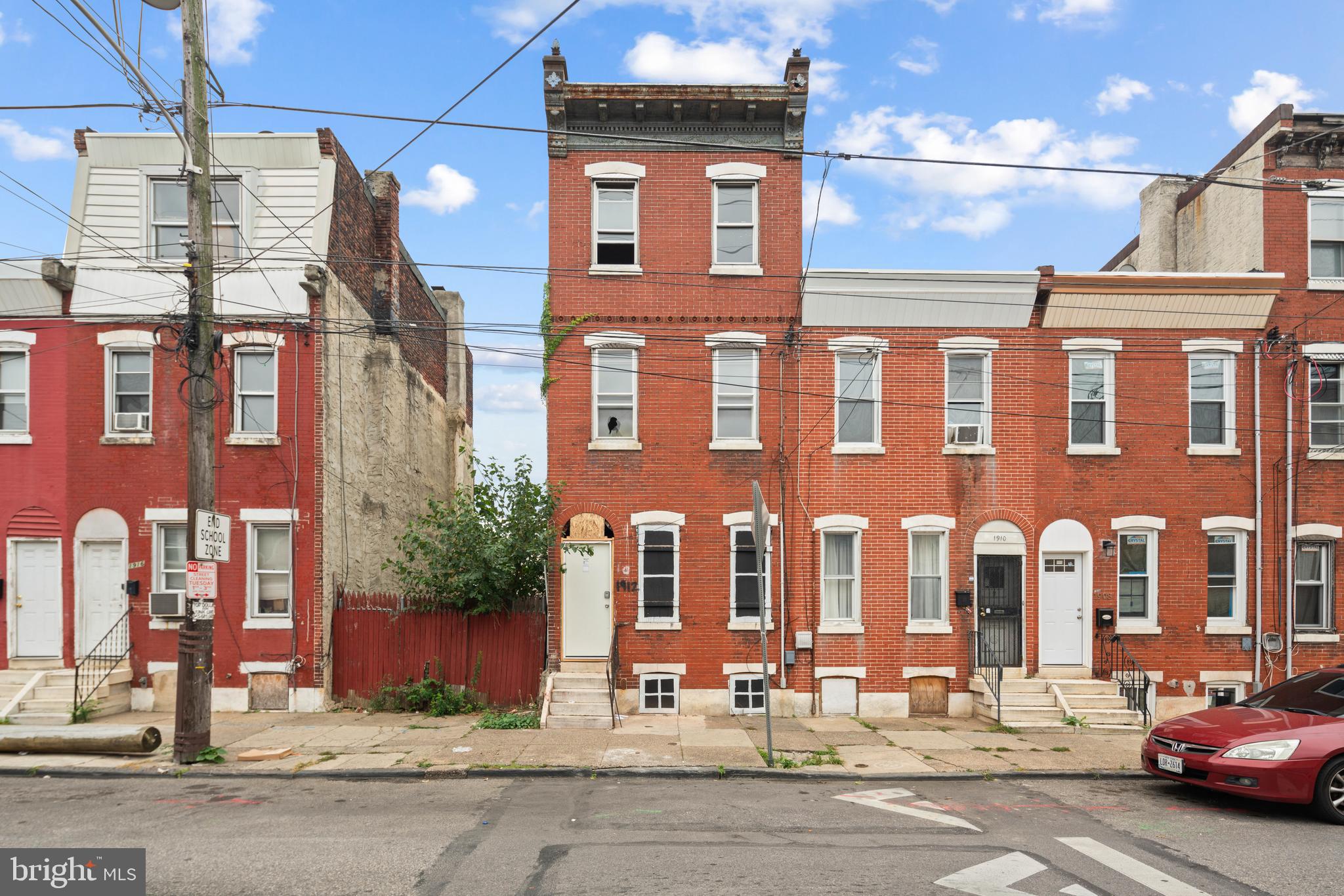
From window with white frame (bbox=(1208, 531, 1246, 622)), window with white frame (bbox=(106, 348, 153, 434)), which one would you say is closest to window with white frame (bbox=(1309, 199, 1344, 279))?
window with white frame (bbox=(1208, 531, 1246, 622))

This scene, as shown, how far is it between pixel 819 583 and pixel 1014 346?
5427mm

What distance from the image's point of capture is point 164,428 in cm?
1560

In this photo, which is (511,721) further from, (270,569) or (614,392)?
(614,392)

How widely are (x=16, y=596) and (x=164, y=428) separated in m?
3.73

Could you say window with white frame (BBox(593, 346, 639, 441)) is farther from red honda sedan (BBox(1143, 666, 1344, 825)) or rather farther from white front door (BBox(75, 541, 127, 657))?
red honda sedan (BBox(1143, 666, 1344, 825))

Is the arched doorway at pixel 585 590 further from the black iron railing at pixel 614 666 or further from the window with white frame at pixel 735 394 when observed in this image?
the window with white frame at pixel 735 394

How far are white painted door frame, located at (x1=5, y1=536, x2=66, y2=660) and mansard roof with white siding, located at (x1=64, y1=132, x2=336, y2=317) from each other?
4.10 metres

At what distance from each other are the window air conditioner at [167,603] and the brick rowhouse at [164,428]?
0.54m

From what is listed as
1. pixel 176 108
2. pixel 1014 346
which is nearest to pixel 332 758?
pixel 176 108

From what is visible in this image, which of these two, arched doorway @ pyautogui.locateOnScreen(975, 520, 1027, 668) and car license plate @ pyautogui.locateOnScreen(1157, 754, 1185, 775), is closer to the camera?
car license plate @ pyautogui.locateOnScreen(1157, 754, 1185, 775)

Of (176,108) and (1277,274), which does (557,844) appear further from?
(1277,274)

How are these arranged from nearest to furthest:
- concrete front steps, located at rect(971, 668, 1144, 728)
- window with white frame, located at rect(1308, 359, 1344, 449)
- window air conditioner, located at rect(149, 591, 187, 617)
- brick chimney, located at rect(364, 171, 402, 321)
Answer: window air conditioner, located at rect(149, 591, 187, 617)
concrete front steps, located at rect(971, 668, 1144, 728)
window with white frame, located at rect(1308, 359, 1344, 449)
brick chimney, located at rect(364, 171, 402, 321)

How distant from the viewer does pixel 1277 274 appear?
15.7m

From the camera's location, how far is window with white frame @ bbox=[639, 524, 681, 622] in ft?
50.9
